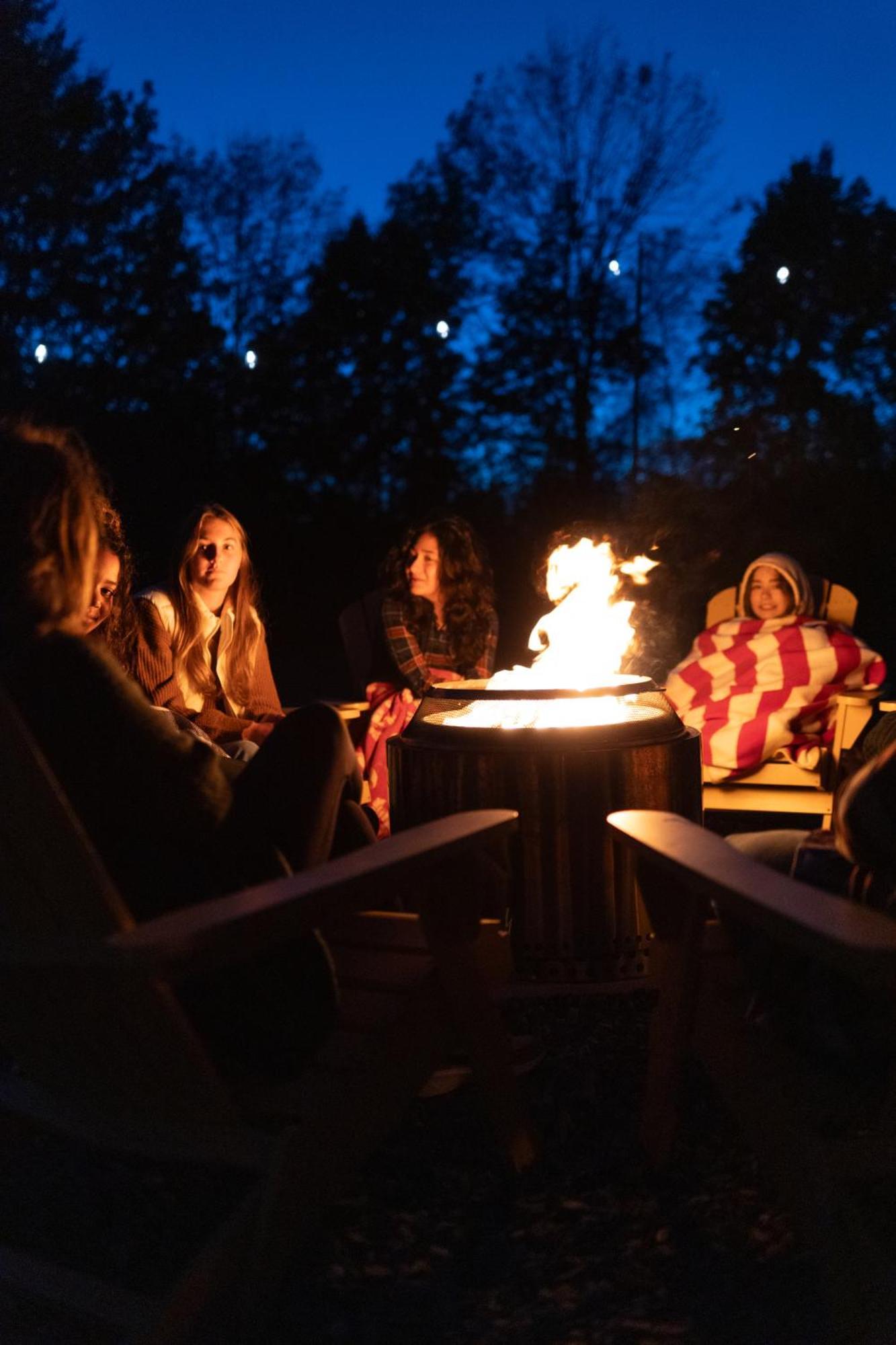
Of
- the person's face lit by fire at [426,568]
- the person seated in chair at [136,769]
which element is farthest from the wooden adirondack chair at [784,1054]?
the person's face lit by fire at [426,568]

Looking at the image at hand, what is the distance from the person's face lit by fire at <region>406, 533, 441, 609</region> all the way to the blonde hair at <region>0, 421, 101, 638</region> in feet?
10.3

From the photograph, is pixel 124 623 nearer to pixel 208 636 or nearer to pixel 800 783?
pixel 208 636

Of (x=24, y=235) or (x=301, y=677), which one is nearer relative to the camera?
(x=301, y=677)

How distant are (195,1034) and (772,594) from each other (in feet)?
12.9

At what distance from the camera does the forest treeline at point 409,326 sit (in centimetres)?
1542

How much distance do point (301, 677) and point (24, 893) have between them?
42.8 feet

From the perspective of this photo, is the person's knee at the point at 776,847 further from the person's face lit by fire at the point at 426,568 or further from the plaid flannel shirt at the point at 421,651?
the person's face lit by fire at the point at 426,568

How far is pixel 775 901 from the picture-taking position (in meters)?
1.44

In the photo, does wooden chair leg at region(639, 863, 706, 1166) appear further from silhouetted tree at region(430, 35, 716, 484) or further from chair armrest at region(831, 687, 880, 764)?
silhouetted tree at region(430, 35, 716, 484)

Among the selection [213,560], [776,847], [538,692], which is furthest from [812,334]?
[776,847]

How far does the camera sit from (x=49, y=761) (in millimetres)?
1636

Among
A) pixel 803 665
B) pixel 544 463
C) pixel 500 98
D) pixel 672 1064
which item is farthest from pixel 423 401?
pixel 672 1064

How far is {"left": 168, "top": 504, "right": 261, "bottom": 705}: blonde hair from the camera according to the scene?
4086mm

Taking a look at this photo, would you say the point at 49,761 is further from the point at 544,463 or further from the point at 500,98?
the point at 500,98
